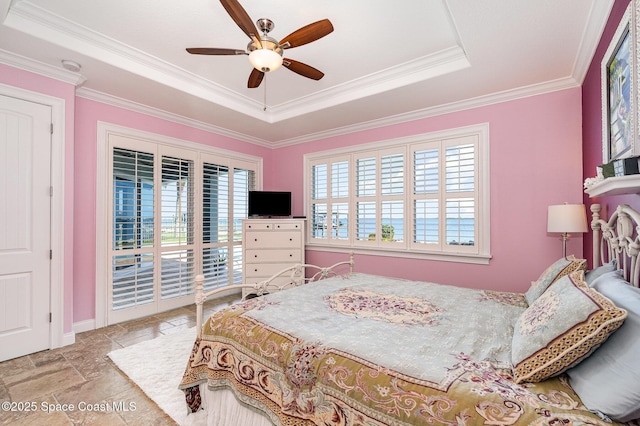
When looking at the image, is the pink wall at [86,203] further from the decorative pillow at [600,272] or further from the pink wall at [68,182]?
the decorative pillow at [600,272]

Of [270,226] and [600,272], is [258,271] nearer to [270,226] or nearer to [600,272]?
[270,226]

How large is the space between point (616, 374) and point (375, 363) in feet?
2.61

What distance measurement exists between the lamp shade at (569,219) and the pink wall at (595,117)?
0.55 ft

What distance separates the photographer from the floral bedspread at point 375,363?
40.6 inches

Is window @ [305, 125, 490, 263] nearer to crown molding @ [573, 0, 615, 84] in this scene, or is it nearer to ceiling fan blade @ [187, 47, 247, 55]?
crown molding @ [573, 0, 615, 84]

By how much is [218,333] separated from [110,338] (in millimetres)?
2101

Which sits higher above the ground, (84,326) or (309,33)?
(309,33)

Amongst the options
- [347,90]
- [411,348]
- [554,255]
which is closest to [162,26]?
[347,90]

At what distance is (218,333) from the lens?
1.82m

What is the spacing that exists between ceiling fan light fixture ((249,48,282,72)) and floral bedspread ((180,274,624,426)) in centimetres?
168

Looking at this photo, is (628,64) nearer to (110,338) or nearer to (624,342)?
(624,342)

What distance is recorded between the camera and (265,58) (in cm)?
204

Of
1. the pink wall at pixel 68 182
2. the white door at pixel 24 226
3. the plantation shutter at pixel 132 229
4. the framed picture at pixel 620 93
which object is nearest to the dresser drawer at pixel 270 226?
the plantation shutter at pixel 132 229

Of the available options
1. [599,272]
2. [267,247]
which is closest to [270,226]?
[267,247]
